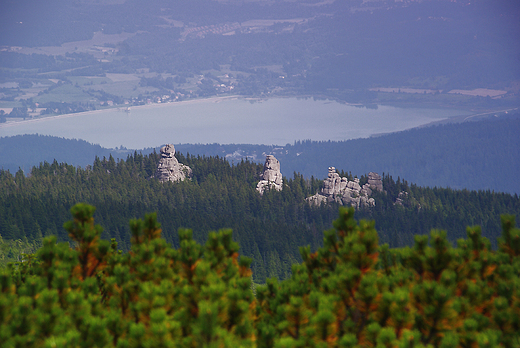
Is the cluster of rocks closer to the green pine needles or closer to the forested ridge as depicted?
the forested ridge

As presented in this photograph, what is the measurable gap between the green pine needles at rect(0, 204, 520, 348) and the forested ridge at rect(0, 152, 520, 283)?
9530 cm

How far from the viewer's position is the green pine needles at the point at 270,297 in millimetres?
17266

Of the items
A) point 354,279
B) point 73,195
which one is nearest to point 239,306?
point 354,279

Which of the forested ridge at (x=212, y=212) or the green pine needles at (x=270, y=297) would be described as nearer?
the green pine needles at (x=270, y=297)

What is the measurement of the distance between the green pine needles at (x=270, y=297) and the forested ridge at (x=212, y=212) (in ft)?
313

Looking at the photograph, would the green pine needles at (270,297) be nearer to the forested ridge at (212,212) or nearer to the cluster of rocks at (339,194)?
the forested ridge at (212,212)

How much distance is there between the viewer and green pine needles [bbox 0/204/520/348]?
56.6ft

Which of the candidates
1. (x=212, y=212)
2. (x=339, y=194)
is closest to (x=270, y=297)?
(x=212, y=212)

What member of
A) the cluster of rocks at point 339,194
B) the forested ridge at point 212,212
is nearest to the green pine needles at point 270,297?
→ the forested ridge at point 212,212

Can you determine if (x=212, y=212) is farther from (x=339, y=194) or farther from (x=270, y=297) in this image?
(x=270, y=297)

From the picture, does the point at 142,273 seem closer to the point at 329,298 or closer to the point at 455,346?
the point at 329,298

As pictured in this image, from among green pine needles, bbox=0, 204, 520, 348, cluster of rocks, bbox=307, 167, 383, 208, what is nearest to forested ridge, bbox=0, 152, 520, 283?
cluster of rocks, bbox=307, 167, 383, 208

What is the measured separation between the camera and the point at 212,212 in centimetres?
18225

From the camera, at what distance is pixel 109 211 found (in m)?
145
